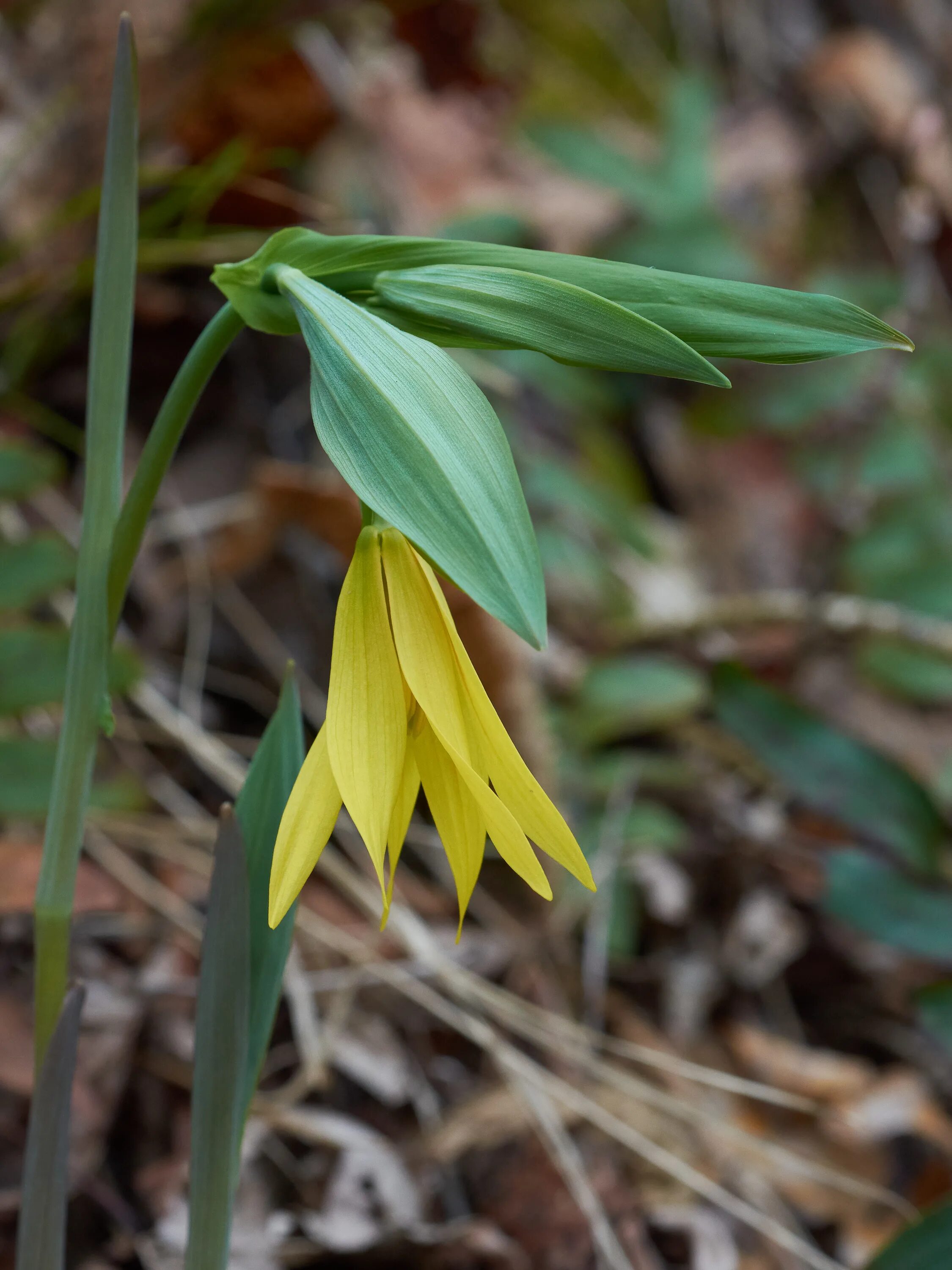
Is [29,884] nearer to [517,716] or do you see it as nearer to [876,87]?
[517,716]

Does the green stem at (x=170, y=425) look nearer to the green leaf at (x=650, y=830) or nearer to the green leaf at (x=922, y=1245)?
the green leaf at (x=922, y=1245)

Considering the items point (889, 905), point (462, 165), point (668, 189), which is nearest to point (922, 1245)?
point (889, 905)

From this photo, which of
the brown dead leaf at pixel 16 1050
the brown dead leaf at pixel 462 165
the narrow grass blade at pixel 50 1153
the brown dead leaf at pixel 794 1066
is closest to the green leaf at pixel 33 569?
the brown dead leaf at pixel 16 1050

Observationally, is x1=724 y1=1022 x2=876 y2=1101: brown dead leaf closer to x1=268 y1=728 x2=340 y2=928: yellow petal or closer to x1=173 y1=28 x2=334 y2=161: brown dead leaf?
x1=268 y1=728 x2=340 y2=928: yellow petal

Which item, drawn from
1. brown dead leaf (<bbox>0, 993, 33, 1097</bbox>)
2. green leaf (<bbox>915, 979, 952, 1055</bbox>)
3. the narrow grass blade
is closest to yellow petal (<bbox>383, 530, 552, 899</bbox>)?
the narrow grass blade

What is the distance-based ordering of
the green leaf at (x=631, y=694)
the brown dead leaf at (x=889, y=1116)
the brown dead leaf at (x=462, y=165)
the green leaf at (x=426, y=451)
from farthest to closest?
the brown dead leaf at (x=462, y=165) → the green leaf at (x=631, y=694) → the brown dead leaf at (x=889, y=1116) → the green leaf at (x=426, y=451)

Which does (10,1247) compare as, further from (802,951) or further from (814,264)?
(814,264)

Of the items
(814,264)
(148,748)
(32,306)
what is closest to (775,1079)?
(148,748)
